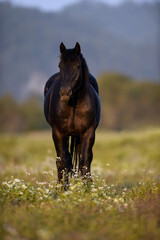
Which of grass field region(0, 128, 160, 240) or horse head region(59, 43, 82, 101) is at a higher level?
horse head region(59, 43, 82, 101)

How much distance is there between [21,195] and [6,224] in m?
1.74

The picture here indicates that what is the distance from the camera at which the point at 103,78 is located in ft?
275

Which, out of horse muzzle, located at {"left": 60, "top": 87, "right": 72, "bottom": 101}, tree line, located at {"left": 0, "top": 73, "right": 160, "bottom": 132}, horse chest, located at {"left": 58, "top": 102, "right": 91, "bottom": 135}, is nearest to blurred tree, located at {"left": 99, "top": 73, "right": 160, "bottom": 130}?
tree line, located at {"left": 0, "top": 73, "right": 160, "bottom": 132}

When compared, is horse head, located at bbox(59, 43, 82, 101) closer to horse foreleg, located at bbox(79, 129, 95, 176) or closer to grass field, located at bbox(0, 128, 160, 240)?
horse foreleg, located at bbox(79, 129, 95, 176)

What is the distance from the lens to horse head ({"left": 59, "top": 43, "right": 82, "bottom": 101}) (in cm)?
636

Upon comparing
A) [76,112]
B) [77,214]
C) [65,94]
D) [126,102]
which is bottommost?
[126,102]

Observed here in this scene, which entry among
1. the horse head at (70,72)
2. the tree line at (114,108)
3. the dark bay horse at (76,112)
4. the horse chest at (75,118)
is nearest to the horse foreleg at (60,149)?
the dark bay horse at (76,112)

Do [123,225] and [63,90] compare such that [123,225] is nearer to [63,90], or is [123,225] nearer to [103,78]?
[63,90]

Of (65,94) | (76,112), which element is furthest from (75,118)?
(65,94)

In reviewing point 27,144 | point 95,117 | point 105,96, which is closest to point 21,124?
point 105,96

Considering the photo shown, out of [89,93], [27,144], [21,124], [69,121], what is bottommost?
[21,124]

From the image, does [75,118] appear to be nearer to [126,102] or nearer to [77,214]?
[77,214]

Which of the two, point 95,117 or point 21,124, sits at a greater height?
point 95,117

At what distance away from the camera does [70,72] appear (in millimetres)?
6551
